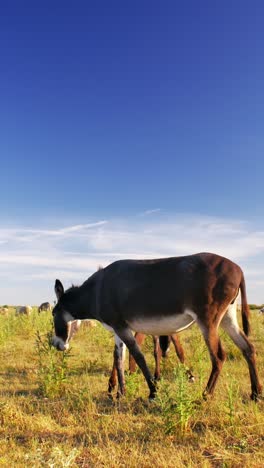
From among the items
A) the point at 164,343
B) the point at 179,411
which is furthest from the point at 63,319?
the point at 179,411

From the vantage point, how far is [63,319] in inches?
338

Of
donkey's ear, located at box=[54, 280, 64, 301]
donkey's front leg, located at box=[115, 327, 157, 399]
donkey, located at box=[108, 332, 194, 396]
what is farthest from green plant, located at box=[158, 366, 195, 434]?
donkey's ear, located at box=[54, 280, 64, 301]

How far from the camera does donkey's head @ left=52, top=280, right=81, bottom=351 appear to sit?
8.48 metres

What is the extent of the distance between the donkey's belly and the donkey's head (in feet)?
6.77

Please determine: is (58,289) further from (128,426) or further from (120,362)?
(128,426)

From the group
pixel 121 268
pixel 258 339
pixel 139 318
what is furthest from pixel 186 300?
pixel 258 339

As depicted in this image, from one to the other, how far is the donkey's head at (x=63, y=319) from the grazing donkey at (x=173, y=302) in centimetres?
90

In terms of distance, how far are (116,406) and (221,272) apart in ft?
9.24

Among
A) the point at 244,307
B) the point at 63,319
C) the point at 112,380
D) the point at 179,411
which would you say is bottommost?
the point at 112,380

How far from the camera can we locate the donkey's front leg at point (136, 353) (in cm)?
678

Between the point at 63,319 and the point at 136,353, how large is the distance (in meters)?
2.27

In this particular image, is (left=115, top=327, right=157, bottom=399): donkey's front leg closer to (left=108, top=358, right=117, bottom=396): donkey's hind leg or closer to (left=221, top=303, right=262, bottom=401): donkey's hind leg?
(left=108, top=358, right=117, bottom=396): donkey's hind leg

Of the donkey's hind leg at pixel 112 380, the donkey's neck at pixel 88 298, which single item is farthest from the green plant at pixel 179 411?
the donkey's neck at pixel 88 298

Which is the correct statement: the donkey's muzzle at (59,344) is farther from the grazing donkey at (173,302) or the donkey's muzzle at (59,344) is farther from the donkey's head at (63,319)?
the grazing donkey at (173,302)
